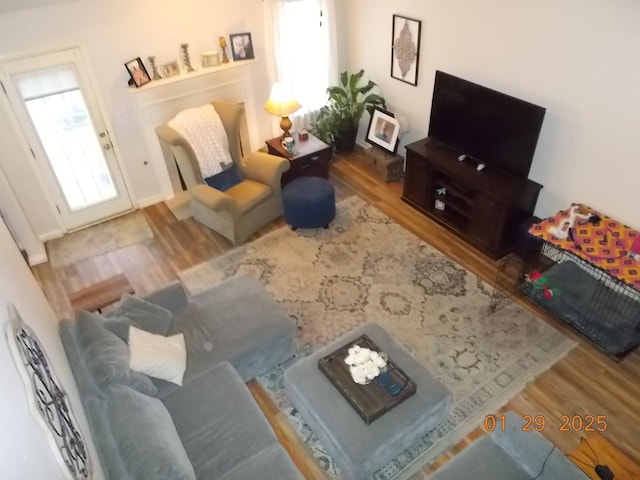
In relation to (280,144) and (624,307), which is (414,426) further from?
(280,144)

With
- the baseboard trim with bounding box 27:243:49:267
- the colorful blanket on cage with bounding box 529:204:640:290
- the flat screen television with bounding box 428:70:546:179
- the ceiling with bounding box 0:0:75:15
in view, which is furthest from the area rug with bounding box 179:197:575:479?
the ceiling with bounding box 0:0:75:15

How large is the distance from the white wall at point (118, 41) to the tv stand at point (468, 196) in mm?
2490

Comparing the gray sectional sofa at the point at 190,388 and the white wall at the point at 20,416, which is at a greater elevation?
the white wall at the point at 20,416

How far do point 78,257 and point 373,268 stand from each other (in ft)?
10.6

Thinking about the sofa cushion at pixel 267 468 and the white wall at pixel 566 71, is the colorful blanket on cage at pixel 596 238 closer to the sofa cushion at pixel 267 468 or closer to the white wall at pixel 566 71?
the white wall at pixel 566 71

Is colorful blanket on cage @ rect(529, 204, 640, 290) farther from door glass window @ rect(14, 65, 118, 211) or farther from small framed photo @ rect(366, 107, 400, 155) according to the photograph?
door glass window @ rect(14, 65, 118, 211)

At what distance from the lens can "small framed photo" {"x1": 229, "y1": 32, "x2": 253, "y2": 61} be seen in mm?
5625

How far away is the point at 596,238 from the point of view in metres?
4.00

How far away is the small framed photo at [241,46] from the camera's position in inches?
221

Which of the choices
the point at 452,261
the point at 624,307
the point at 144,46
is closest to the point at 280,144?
the point at 144,46

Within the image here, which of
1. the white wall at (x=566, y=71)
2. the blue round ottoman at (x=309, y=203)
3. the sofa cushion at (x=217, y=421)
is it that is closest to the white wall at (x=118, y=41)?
the blue round ottoman at (x=309, y=203)

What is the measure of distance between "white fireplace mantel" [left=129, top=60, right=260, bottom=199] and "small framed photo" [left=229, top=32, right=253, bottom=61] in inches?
3.2

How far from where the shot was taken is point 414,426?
10.1 ft
